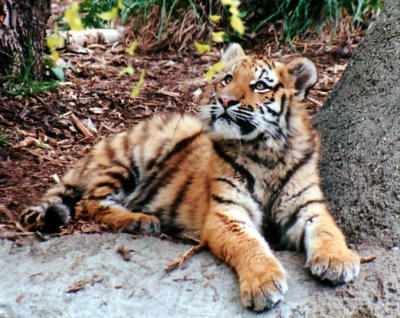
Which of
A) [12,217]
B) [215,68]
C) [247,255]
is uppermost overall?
[215,68]

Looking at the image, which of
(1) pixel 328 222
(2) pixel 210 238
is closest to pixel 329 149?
(1) pixel 328 222

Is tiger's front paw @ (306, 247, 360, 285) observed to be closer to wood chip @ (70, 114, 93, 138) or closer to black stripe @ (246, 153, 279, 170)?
black stripe @ (246, 153, 279, 170)

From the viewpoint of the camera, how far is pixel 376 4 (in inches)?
296

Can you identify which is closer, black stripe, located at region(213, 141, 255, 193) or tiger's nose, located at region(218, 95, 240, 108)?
tiger's nose, located at region(218, 95, 240, 108)

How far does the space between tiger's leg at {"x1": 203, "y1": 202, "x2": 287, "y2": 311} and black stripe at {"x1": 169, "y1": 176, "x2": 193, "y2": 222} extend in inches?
23.3

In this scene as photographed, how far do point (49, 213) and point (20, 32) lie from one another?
7.17 ft

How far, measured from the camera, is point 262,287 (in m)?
3.15

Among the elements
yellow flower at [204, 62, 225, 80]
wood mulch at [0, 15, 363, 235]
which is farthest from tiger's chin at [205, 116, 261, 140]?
yellow flower at [204, 62, 225, 80]

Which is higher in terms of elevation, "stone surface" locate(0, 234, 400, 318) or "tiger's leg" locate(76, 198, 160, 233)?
"stone surface" locate(0, 234, 400, 318)

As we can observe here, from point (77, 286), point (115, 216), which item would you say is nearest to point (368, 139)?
point (115, 216)

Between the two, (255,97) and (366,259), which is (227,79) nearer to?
(255,97)

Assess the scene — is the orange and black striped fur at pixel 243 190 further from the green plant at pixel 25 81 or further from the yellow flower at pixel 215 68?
the green plant at pixel 25 81

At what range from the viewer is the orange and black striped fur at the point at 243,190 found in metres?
3.58

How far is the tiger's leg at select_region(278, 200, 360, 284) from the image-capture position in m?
3.29
